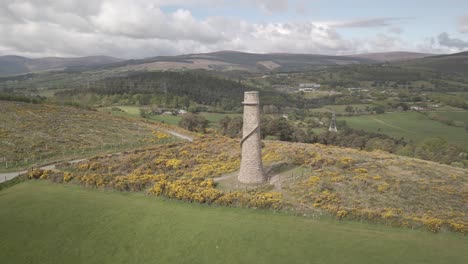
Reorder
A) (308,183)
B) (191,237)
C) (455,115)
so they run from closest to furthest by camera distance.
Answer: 1. (191,237)
2. (308,183)
3. (455,115)

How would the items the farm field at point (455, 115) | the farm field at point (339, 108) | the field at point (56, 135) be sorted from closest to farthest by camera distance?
the field at point (56, 135) < the farm field at point (455, 115) < the farm field at point (339, 108)

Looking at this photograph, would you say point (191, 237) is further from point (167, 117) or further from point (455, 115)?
point (455, 115)

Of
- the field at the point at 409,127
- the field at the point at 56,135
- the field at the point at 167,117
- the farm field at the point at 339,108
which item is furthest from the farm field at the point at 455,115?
the field at the point at 56,135

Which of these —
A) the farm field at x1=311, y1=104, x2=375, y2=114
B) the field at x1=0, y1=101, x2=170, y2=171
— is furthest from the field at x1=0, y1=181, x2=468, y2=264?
the farm field at x1=311, y1=104, x2=375, y2=114

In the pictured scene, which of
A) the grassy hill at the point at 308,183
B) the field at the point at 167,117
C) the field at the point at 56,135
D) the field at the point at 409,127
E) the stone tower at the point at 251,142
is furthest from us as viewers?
the field at the point at 167,117

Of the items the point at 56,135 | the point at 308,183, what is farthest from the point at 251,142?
the point at 56,135

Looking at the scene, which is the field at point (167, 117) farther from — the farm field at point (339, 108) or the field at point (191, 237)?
the field at point (191, 237)
